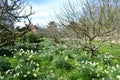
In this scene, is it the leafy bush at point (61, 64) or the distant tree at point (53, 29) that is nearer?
the leafy bush at point (61, 64)

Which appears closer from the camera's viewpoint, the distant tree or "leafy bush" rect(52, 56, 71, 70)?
"leafy bush" rect(52, 56, 71, 70)

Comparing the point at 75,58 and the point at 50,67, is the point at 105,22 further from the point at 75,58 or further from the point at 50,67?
the point at 50,67

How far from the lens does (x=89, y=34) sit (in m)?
13.2

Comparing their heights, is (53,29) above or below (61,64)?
above

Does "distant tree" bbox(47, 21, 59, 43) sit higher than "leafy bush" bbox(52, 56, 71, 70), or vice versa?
"distant tree" bbox(47, 21, 59, 43)

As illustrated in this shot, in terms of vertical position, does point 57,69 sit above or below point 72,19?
below

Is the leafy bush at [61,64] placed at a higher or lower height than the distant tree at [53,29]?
lower

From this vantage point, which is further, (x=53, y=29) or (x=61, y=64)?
(x=53, y=29)

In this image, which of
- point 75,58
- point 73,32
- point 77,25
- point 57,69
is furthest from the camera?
point 73,32

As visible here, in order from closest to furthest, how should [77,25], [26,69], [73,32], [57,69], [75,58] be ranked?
[26,69] < [57,69] < [75,58] < [77,25] < [73,32]

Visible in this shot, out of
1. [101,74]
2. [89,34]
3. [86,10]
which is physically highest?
[86,10]

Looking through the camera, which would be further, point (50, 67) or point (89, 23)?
point (89, 23)

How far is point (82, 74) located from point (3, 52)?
566 cm

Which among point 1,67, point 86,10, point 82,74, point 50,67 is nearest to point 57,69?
point 50,67
